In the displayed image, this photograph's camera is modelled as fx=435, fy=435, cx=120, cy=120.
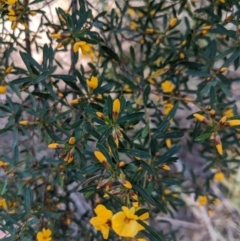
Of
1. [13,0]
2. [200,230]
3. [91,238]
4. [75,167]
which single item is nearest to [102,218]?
[75,167]

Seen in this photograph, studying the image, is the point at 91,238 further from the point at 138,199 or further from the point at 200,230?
the point at 200,230

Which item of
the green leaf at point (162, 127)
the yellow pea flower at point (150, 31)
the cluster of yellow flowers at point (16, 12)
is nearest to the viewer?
the green leaf at point (162, 127)

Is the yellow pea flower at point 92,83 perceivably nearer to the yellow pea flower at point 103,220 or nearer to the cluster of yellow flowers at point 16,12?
the cluster of yellow flowers at point 16,12

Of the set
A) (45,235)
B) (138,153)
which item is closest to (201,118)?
(138,153)

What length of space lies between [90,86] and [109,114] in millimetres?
147

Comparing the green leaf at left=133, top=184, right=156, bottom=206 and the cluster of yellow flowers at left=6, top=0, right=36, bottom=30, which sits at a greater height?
the cluster of yellow flowers at left=6, top=0, right=36, bottom=30

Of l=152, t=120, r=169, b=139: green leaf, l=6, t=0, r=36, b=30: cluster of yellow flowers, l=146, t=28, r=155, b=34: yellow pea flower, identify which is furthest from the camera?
l=146, t=28, r=155, b=34: yellow pea flower

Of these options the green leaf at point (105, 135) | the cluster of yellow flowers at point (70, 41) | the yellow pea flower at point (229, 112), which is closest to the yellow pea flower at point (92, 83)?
the cluster of yellow flowers at point (70, 41)

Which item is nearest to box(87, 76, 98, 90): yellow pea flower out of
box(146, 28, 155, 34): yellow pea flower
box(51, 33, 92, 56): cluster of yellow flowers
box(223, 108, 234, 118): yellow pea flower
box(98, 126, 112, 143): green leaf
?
box(51, 33, 92, 56): cluster of yellow flowers

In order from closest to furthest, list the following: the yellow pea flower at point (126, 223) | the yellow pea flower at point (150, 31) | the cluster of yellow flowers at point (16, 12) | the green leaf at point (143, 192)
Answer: the yellow pea flower at point (126, 223)
the green leaf at point (143, 192)
the cluster of yellow flowers at point (16, 12)
the yellow pea flower at point (150, 31)

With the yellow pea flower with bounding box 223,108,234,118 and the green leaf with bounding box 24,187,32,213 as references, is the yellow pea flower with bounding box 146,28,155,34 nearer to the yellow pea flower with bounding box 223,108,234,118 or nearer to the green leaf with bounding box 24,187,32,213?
the yellow pea flower with bounding box 223,108,234,118

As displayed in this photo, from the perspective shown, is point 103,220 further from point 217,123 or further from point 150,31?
point 150,31

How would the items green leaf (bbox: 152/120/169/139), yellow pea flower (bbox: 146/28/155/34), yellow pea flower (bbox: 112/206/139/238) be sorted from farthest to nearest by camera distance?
yellow pea flower (bbox: 146/28/155/34), green leaf (bbox: 152/120/169/139), yellow pea flower (bbox: 112/206/139/238)

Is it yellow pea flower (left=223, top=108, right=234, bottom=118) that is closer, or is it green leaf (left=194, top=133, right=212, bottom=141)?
green leaf (left=194, top=133, right=212, bottom=141)
